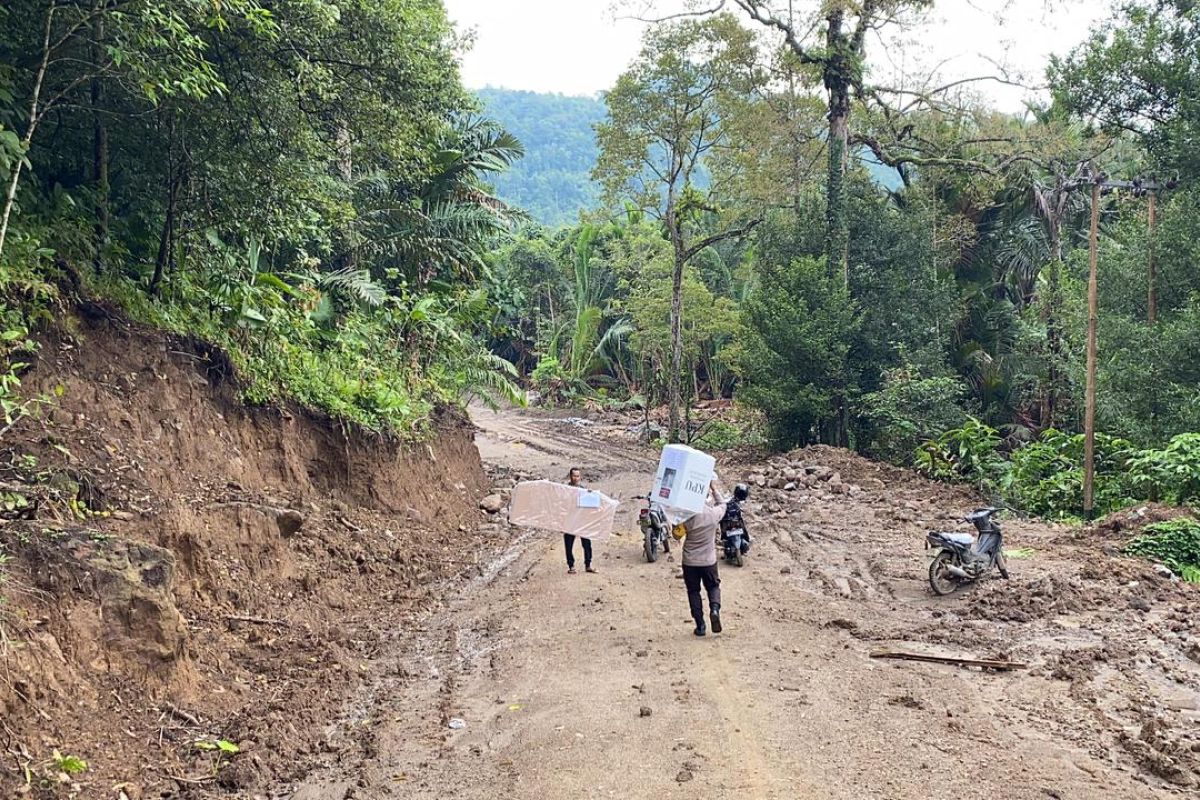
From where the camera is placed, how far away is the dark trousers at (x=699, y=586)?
7719 millimetres

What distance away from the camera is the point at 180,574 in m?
6.79

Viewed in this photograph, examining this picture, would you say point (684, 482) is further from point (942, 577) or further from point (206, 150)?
point (206, 150)

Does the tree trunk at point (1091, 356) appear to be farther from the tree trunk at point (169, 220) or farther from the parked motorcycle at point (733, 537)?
the tree trunk at point (169, 220)

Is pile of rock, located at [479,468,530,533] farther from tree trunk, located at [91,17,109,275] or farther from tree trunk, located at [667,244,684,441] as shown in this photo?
tree trunk, located at [91,17,109,275]

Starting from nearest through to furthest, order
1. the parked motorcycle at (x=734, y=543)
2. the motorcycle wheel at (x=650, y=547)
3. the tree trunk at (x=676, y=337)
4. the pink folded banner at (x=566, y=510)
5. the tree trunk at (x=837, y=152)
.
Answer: the pink folded banner at (x=566, y=510), the parked motorcycle at (x=734, y=543), the motorcycle wheel at (x=650, y=547), the tree trunk at (x=837, y=152), the tree trunk at (x=676, y=337)

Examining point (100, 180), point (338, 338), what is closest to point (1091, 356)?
point (338, 338)

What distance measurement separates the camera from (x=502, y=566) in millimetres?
11203

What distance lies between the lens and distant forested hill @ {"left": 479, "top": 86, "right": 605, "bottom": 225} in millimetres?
91750

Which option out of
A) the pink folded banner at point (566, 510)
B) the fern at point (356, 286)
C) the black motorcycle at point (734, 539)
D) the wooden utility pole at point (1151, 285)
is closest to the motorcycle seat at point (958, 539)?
the black motorcycle at point (734, 539)

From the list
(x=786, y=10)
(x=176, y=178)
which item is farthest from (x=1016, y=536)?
(x=786, y=10)

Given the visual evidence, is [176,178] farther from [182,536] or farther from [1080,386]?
[1080,386]

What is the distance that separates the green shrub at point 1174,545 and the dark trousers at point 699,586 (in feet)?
19.0

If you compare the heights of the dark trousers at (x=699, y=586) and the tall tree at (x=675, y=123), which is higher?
the tall tree at (x=675, y=123)

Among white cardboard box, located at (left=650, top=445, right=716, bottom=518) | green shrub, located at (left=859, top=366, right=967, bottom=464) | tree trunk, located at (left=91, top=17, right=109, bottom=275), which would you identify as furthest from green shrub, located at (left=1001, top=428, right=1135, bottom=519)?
tree trunk, located at (left=91, top=17, right=109, bottom=275)
